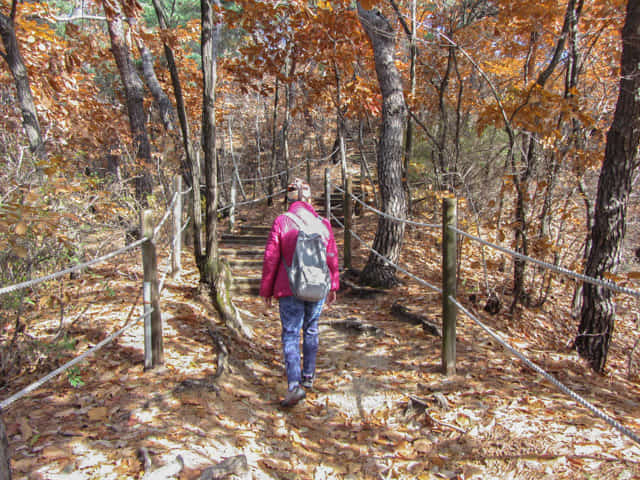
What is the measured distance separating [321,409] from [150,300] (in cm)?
165

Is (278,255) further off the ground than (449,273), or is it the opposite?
(278,255)

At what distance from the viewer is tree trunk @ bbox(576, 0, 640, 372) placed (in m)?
3.75

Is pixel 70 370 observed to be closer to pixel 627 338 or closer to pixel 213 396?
pixel 213 396

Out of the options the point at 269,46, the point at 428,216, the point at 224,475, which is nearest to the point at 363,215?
the point at 428,216

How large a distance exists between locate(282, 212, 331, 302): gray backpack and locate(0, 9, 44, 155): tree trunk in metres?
3.51

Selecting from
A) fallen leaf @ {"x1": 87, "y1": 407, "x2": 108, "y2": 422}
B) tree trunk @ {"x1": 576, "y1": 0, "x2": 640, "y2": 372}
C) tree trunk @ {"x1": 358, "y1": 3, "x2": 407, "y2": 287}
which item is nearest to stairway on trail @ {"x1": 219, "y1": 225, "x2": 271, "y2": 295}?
tree trunk @ {"x1": 358, "y1": 3, "x2": 407, "y2": 287}

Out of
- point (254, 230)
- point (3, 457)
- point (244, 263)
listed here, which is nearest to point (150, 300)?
point (3, 457)

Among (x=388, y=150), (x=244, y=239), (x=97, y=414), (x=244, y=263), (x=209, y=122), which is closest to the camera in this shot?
(x=97, y=414)

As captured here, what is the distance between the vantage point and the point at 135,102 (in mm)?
8070

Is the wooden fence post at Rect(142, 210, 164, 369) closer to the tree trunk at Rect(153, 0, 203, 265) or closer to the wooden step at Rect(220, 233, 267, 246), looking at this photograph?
the tree trunk at Rect(153, 0, 203, 265)

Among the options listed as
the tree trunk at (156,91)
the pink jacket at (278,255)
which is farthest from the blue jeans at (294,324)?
the tree trunk at (156,91)

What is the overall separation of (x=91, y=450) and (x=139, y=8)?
12.6 ft

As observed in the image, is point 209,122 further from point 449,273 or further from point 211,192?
point 449,273

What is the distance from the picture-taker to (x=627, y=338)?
5520 millimetres
